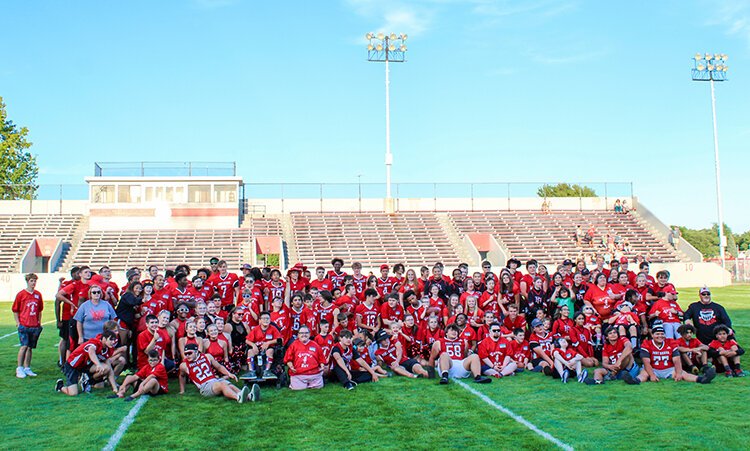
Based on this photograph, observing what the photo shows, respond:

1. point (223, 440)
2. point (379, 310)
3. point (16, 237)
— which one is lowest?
point (223, 440)

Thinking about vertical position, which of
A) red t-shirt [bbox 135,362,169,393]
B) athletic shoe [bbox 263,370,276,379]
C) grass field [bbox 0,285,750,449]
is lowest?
grass field [bbox 0,285,750,449]

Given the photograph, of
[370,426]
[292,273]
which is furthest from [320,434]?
[292,273]

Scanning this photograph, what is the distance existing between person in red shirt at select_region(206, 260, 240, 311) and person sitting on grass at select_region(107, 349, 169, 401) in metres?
3.21

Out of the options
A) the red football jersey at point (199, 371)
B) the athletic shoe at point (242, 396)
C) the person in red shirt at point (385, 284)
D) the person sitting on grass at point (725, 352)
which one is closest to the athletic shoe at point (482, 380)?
the athletic shoe at point (242, 396)

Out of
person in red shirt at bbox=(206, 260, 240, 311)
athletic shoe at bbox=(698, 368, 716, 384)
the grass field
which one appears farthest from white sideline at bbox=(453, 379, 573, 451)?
person in red shirt at bbox=(206, 260, 240, 311)

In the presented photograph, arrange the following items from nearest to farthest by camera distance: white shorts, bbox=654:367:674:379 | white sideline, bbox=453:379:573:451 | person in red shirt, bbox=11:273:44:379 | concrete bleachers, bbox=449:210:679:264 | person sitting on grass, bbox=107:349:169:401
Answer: white sideline, bbox=453:379:573:451 < person sitting on grass, bbox=107:349:169:401 < white shorts, bbox=654:367:674:379 < person in red shirt, bbox=11:273:44:379 < concrete bleachers, bbox=449:210:679:264

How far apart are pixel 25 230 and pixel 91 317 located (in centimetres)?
2843

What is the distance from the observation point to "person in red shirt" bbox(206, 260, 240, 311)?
1193 centimetres

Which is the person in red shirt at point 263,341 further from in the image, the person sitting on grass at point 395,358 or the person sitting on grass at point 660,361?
the person sitting on grass at point 660,361

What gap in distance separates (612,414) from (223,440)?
429 centimetres

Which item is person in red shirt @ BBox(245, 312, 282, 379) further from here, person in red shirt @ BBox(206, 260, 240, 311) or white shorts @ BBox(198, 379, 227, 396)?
person in red shirt @ BBox(206, 260, 240, 311)

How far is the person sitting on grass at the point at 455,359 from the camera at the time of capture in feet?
31.0

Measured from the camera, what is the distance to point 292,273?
12.1 meters

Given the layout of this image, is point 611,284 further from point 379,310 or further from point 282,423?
point 282,423
